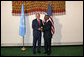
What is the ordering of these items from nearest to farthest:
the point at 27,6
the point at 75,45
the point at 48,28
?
1. the point at 48,28
2. the point at 27,6
3. the point at 75,45

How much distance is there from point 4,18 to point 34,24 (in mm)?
1620

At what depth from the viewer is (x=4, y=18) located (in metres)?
5.32

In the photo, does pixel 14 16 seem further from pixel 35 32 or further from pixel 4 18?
pixel 35 32

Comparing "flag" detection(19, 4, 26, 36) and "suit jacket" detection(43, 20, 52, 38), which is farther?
"flag" detection(19, 4, 26, 36)

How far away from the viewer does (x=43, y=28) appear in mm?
4234

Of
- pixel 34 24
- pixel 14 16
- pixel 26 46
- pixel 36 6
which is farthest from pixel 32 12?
pixel 26 46

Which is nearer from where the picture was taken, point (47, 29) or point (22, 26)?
point (47, 29)

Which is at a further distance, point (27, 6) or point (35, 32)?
point (27, 6)

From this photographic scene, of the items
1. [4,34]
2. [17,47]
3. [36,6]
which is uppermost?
[36,6]

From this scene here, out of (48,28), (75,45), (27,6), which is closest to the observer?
(48,28)

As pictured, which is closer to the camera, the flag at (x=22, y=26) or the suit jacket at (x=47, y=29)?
the suit jacket at (x=47, y=29)

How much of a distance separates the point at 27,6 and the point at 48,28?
1.60 metres

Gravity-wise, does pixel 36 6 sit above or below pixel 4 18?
above

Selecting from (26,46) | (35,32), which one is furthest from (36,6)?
(26,46)
